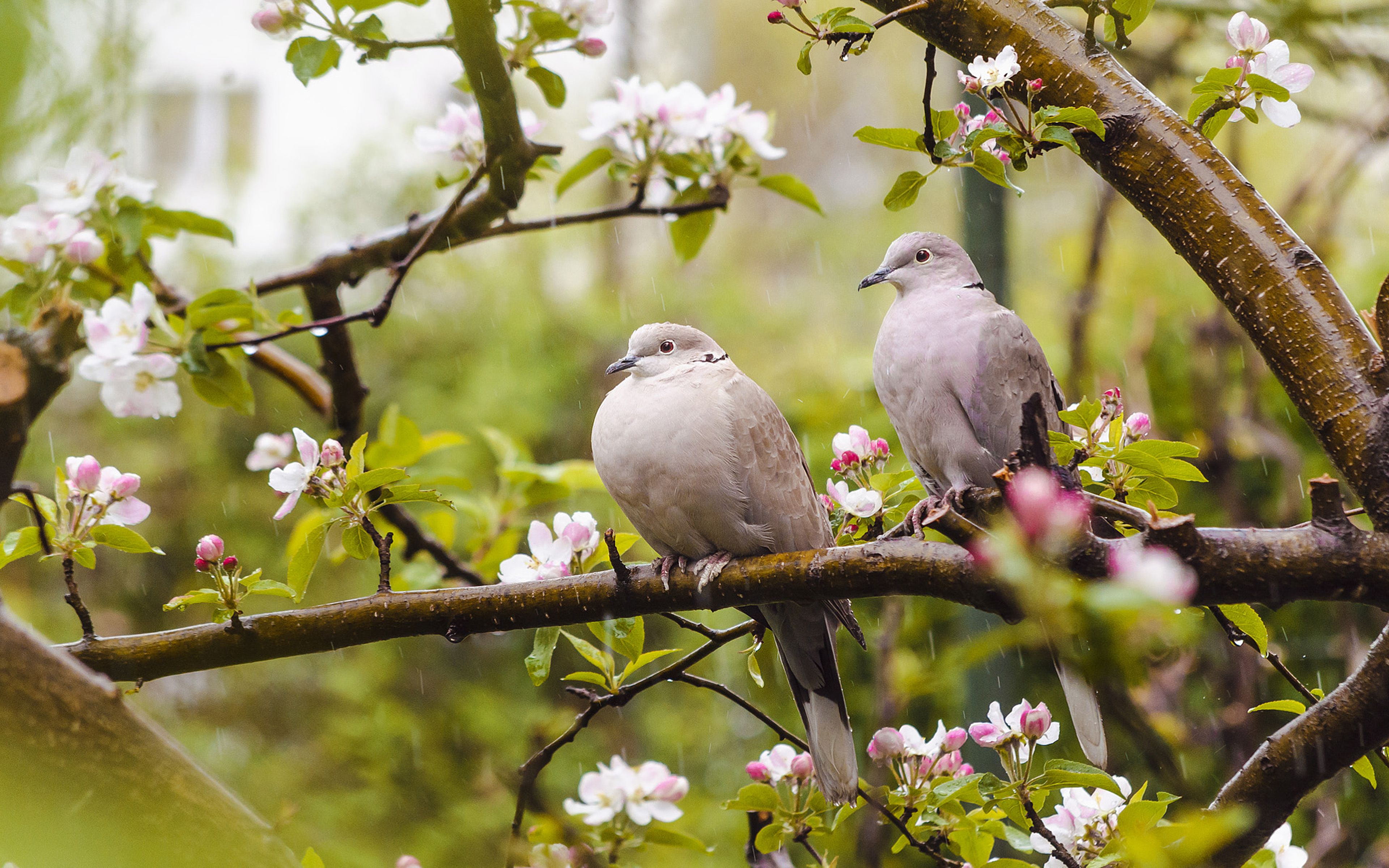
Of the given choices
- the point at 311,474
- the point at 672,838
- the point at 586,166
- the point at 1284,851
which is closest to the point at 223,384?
the point at 311,474

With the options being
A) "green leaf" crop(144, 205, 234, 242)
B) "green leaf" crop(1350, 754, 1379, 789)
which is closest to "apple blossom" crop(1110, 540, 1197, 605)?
"green leaf" crop(1350, 754, 1379, 789)

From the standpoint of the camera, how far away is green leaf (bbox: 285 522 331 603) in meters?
1.19

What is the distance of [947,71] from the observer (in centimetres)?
334

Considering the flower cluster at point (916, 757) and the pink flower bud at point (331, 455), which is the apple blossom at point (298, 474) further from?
the flower cluster at point (916, 757)

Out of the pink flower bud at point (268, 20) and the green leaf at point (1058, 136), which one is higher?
the green leaf at point (1058, 136)

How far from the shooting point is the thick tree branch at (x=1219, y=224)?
1002 millimetres

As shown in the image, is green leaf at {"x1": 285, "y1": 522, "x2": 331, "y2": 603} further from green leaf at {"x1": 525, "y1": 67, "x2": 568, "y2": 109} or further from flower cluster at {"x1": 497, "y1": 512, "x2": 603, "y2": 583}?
green leaf at {"x1": 525, "y1": 67, "x2": 568, "y2": 109}

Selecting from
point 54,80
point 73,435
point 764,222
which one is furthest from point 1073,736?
point 764,222

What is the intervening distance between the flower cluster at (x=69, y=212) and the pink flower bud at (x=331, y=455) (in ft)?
1.56

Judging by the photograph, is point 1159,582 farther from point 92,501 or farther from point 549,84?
point 549,84

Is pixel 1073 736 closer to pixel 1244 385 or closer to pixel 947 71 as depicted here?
pixel 1244 385

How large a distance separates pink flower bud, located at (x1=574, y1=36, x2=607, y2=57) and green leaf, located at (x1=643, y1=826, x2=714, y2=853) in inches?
45.9

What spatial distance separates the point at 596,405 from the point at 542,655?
313 cm

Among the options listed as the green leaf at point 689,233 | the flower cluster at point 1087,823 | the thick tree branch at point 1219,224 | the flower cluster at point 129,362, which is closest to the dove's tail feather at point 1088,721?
the flower cluster at point 1087,823
